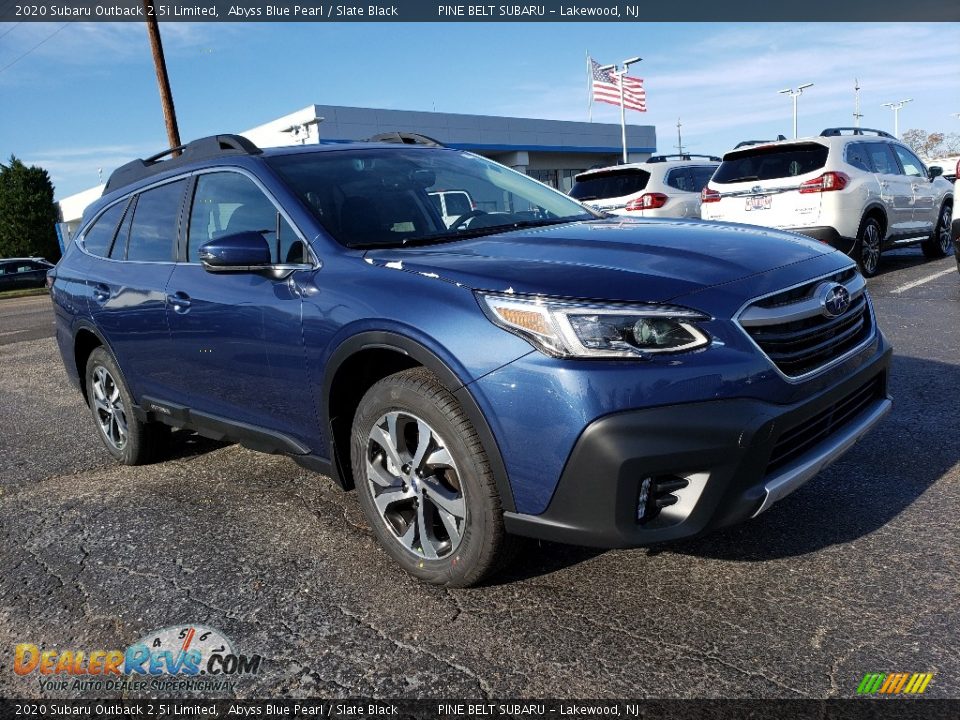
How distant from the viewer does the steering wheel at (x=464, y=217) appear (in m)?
3.40

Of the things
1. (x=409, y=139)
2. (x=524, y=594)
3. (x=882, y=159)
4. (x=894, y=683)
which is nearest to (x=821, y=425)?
(x=894, y=683)

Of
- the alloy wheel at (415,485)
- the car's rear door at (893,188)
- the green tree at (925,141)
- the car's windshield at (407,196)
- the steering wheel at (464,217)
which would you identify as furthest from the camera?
the green tree at (925,141)

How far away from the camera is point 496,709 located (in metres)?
2.20

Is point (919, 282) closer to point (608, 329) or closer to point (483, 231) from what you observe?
point (483, 231)

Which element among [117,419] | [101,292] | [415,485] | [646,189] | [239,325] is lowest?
[117,419]

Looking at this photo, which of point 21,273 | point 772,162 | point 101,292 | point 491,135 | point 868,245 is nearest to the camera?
point 101,292

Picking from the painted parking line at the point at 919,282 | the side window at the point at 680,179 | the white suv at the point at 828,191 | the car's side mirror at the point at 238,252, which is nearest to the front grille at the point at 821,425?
the car's side mirror at the point at 238,252

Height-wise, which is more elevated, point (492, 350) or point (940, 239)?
point (492, 350)

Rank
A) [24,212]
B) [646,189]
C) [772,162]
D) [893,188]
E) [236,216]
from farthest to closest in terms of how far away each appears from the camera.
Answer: [24,212] → [646,189] → [893,188] → [772,162] → [236,216]

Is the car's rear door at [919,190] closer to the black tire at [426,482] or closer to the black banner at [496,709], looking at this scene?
the black tire at [426,482]

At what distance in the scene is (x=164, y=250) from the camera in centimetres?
410

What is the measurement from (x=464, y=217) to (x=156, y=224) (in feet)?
5.99

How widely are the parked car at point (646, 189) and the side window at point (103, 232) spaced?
26.2 feet

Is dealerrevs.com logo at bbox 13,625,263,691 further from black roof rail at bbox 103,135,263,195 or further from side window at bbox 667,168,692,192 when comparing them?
side window at bbox 667,168,692,192
